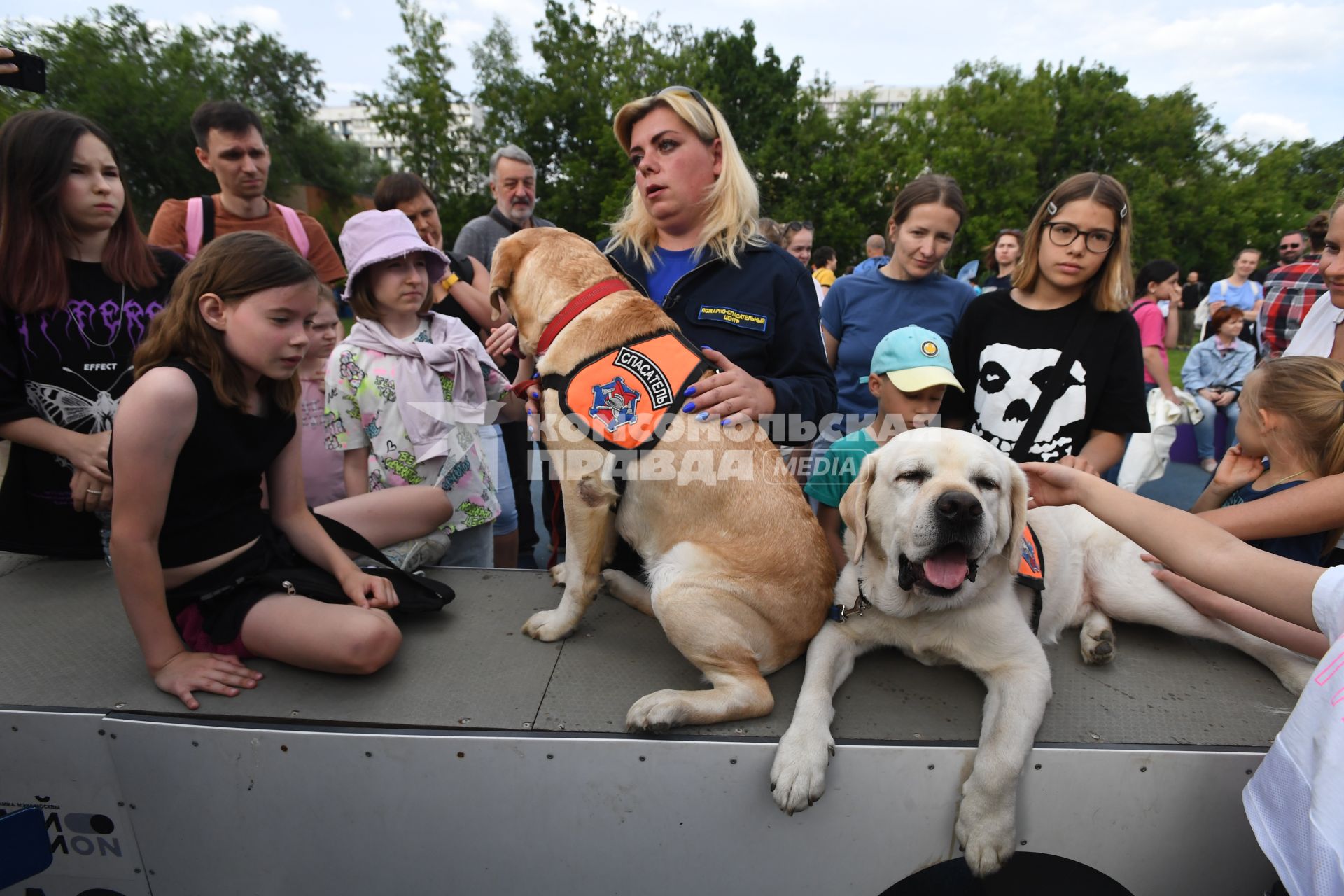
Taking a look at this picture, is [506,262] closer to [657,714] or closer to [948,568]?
[657,714]

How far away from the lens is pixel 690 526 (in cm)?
215

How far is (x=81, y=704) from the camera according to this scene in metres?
1.81

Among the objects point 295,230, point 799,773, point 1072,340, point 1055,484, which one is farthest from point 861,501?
point 295,230

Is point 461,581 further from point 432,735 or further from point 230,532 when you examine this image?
point 432,735

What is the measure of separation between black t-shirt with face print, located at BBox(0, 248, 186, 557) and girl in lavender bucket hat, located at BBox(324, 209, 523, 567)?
0.71 metres

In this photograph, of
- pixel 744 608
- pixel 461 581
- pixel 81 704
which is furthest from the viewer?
pixel 461 581

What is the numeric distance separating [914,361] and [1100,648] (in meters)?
1.20

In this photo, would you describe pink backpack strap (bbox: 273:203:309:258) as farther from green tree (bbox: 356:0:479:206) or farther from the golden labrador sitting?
green tree (bbox: 356:0:479:206)

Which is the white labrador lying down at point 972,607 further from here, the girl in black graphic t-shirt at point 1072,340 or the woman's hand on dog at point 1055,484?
the girl in black graphic t-shirt at point 1072,340

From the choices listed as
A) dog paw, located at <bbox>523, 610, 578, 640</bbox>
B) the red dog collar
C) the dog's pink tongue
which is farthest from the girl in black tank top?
the dog's pink tongue

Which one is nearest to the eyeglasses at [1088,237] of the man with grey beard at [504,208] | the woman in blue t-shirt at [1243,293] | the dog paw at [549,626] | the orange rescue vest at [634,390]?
the orange rescue vest at [634,390]

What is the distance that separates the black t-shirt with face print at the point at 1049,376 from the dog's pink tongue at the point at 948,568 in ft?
3.58

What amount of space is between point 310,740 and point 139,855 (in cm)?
67

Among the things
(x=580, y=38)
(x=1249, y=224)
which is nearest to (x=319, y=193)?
(x=580, y=38)
